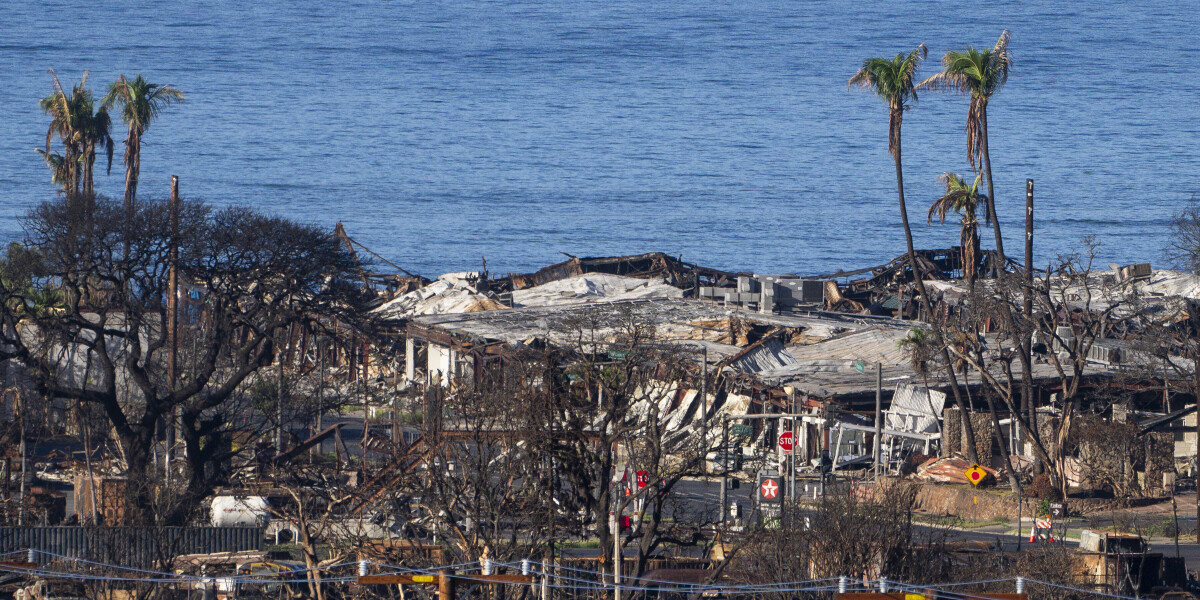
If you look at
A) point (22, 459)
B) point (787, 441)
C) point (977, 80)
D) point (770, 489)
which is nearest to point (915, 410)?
point (977, 80)

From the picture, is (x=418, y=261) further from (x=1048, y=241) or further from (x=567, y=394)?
(x=567, y=394)

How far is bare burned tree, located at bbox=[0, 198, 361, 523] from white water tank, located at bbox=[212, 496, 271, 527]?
1.77 ft

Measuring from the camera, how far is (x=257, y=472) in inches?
1518

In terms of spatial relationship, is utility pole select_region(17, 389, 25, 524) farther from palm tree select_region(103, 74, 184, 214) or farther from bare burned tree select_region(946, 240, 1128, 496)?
bare burned tree select_region(946, 240, 1128, 496)

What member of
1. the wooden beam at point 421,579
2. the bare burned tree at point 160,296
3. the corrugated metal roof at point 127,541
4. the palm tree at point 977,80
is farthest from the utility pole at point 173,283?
the wooden beam at point 421,579

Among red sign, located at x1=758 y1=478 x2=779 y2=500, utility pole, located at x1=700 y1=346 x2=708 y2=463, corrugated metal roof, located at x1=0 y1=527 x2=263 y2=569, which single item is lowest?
corrugated metal roof, located at x1=0 y1=527 x2=263 y2=569

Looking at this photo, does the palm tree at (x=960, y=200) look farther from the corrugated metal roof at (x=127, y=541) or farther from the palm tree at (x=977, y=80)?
the corrugated metal roof at (x=127, y=541)

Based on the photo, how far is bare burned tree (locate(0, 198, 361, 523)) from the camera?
3588 cm

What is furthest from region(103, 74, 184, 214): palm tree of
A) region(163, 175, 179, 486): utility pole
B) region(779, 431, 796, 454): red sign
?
region(779, 431, 796, 454): red sign

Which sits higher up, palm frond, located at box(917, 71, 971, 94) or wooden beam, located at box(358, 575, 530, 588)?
palm frond, located at box(917, 71, 971, 94)

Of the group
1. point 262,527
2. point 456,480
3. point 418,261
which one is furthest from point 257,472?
point 418,261

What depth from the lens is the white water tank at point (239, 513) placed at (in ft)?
113

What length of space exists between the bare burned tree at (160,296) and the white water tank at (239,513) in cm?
54

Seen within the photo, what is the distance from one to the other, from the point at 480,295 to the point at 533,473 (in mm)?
40947
